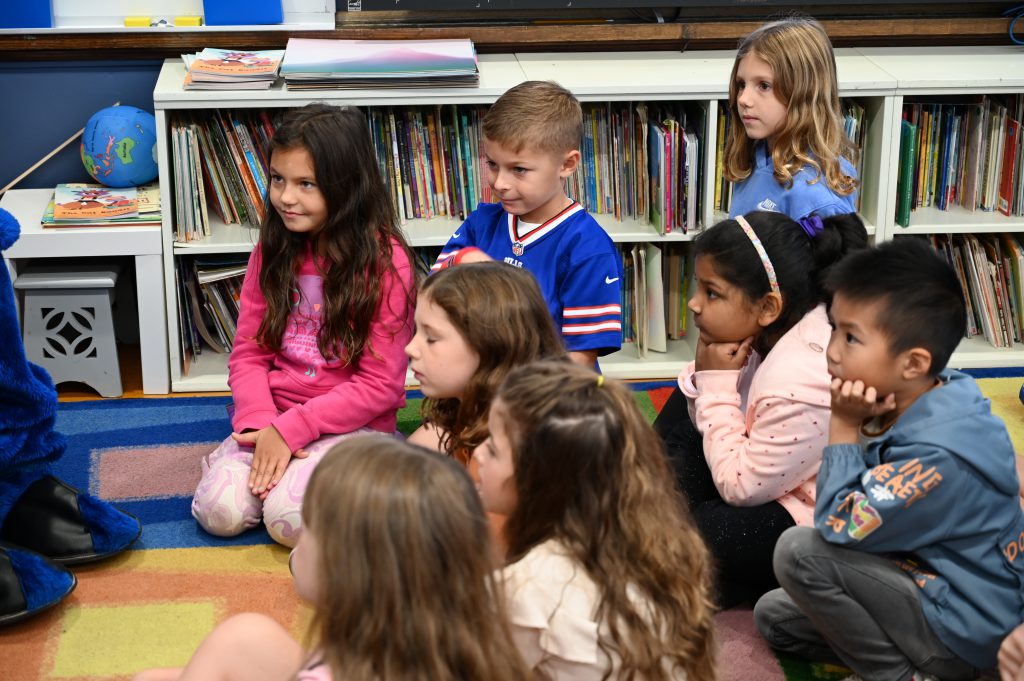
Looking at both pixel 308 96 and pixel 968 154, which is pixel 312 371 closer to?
pixel 308 96

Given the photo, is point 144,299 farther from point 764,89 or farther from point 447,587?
point 447,587

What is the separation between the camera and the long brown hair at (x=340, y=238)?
2.16m

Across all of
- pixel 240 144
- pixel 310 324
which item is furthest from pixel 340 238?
pixel 240 144

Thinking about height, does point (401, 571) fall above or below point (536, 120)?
below

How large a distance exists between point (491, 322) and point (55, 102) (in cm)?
167

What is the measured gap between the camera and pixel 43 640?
1886 millimetres

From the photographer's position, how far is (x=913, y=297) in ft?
5.16

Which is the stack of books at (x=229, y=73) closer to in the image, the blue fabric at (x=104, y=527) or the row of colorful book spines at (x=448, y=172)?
the row of colorful book spines at (x=448, y=172)

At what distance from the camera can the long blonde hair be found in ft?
7.63

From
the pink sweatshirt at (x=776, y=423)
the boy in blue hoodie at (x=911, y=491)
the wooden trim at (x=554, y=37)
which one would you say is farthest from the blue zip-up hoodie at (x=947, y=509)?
the wooden trim at (x=554, y=37)

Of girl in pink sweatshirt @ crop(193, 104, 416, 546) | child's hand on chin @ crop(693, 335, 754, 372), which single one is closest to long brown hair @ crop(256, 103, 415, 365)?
girl in pink sweatshirt @ crop(193, 104, 416, 546)

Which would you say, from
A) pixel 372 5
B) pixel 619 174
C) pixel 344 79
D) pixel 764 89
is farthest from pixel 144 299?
pixel 764 89

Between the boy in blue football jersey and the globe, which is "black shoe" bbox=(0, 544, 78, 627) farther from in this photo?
the globe

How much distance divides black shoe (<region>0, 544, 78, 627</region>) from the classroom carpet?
0.05 metres
